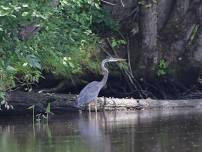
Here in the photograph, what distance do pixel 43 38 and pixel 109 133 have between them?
1864mm

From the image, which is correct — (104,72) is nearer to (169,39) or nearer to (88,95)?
(88,95)

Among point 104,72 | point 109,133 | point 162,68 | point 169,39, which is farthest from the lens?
point 169,39

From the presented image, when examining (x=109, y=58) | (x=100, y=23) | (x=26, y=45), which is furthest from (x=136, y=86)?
(x=26, y=45)

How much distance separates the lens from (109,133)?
36.3ft

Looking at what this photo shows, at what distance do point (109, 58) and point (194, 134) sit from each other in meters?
5.10

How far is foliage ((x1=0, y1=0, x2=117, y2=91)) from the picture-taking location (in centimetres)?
837

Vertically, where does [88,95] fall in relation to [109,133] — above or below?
above

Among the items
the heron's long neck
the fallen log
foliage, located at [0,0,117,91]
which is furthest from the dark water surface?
foliage, located at [0,0,117,91]

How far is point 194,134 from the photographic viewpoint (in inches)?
414

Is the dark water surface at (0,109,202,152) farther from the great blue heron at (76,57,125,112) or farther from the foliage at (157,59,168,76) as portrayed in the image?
the foliage at (157,59,168,76)

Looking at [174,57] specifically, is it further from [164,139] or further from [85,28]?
[164,139]

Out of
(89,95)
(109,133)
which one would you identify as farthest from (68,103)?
(109,133)

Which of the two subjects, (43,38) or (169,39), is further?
(169,39)

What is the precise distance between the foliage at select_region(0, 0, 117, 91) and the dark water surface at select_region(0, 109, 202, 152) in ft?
2.81
